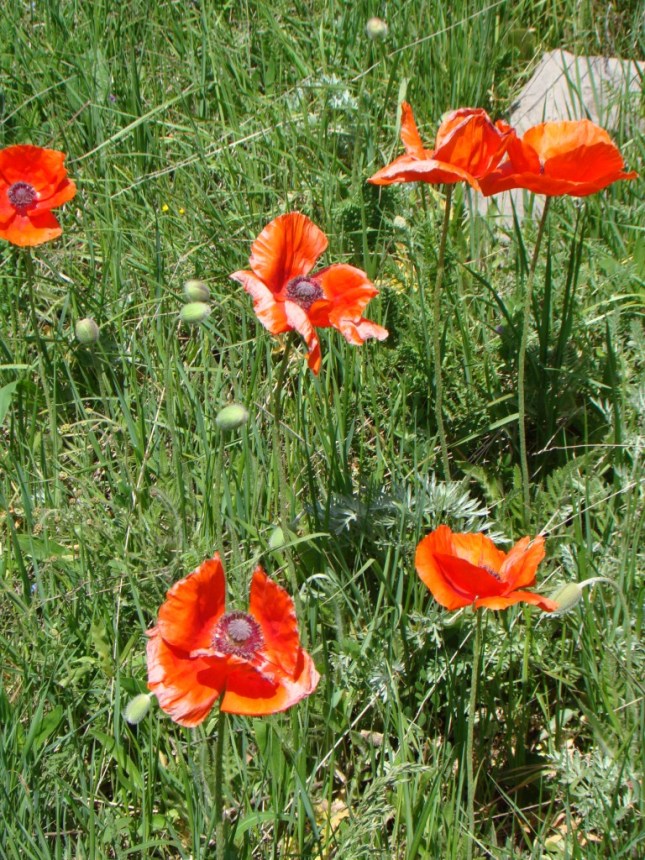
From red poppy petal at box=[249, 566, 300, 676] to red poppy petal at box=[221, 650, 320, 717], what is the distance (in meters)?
0.03

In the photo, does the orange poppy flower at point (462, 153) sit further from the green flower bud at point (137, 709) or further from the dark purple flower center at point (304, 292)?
the green flower bud at point (137, 709)

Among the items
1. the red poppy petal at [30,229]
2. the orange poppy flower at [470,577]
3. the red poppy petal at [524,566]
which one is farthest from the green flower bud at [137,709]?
the red poppy petal at [30,229]

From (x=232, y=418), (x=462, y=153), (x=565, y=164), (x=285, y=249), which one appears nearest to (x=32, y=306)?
(x=285, y=249)

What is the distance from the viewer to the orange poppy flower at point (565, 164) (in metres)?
2.16

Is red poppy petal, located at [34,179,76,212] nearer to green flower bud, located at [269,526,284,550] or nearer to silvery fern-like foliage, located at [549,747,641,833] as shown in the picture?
green flower bud, located at [269,526,284,550]

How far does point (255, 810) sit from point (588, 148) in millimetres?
1522

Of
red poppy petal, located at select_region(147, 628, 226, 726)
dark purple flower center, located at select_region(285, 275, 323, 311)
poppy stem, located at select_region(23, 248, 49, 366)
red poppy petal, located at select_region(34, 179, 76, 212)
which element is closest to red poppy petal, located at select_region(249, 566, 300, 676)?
red poppy petal, located at select_region(147, 628, 226, 726)

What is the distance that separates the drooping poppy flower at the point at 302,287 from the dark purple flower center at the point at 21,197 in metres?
1.06

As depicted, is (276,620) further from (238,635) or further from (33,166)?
(33,166)

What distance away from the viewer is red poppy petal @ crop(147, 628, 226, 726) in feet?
5.11

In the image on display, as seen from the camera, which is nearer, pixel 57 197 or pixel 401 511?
pixel 401 511

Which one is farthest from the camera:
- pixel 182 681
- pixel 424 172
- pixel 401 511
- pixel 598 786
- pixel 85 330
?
pixel 85 330

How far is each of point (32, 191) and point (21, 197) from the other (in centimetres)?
4

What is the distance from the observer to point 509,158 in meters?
2.22
